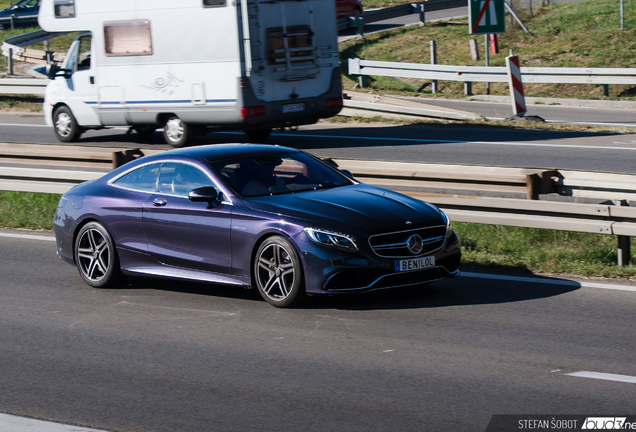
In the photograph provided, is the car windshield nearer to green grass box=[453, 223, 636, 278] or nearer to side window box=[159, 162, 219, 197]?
side window box=[159, 162, 219, 197]

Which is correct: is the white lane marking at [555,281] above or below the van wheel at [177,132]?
below

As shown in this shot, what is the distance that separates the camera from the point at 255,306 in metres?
8.00

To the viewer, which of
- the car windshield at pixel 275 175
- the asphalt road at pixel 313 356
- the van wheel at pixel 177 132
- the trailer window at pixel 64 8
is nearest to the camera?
the asphalt road at pixel 313 356

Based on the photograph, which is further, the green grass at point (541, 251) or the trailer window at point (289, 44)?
the trailer window at point (289, 44)

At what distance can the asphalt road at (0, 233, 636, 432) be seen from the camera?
533 centimetres

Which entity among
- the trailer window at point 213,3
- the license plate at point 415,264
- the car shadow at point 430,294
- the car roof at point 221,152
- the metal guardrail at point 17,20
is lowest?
the car shadow at point 430,294

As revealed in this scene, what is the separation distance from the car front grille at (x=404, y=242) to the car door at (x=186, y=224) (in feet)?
4.50

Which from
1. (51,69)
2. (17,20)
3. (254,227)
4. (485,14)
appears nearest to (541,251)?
→ (254,227)

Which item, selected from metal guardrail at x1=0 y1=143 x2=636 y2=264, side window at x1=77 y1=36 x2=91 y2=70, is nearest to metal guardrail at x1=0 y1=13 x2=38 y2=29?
side window at x1=77 y1=36 x2=91 y2=70

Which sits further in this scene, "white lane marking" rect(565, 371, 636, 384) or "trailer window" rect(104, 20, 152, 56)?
"trailer window" rect(104, 20, 152, 56)

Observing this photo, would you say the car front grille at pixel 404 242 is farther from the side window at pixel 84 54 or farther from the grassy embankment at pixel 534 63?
the side window at pixel 84 54

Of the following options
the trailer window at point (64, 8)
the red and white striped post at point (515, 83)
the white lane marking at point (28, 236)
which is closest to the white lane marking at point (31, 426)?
the white lane marking at point (28, 236)

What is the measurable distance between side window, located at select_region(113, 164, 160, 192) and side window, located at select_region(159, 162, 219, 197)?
0.30 ft

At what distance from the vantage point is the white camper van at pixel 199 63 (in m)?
16.7
